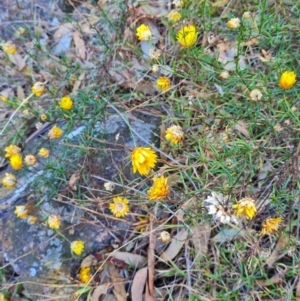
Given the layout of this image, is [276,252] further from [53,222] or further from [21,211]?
[21,211]

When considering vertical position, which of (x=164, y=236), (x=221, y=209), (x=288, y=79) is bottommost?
(x=164, y=236)

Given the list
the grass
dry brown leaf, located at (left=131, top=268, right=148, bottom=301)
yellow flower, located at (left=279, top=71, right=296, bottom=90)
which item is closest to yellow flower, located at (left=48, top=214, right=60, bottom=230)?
the grass

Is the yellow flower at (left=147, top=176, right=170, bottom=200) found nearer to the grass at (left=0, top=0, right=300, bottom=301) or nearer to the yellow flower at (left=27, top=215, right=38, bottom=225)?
the grass at (left=0, top=0, right=300, bottom=301)

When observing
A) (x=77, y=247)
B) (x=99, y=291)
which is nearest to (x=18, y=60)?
(x=77, y=247)

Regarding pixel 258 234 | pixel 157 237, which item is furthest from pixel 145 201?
pixel 258 234

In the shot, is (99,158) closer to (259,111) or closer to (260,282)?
(259,111)

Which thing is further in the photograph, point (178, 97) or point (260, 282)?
point (178, 97)

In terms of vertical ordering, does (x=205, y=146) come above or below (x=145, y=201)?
above

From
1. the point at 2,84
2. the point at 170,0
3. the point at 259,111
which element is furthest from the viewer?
the point at 2,84
